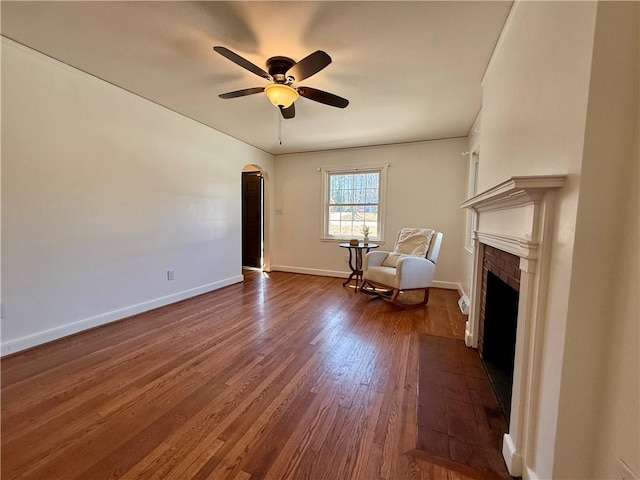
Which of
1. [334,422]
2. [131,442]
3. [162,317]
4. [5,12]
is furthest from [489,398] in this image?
[5,12]

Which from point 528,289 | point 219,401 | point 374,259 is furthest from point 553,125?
point 374,259

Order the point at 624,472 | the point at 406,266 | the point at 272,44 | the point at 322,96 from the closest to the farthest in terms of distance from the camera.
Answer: the point at 624,472 → the point at 272,44 → the point at 322,96 → the point at 406,266

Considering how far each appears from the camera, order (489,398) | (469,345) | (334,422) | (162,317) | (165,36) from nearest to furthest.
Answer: (334,422) < (489,398) < (165,36) < (469,345) < (162,317)

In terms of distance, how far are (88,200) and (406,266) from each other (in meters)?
3.33

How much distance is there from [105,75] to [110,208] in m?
1.21

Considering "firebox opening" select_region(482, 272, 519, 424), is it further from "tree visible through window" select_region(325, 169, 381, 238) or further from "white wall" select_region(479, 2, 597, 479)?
"tree visible through window" select_region(325, 169, 381, 238)

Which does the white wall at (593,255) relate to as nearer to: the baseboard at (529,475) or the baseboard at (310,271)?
the baseboard at (529,475)

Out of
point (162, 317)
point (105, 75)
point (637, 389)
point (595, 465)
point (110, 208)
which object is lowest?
point (162, 317)

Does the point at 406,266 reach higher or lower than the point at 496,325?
higher

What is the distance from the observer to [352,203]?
4836 millimetres

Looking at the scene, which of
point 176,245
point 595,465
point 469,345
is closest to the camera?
point 595,465

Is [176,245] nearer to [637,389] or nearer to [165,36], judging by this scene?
[165,36]

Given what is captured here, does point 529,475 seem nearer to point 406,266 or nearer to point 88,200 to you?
point 406,266

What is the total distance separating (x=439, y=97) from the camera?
8.98 ft
